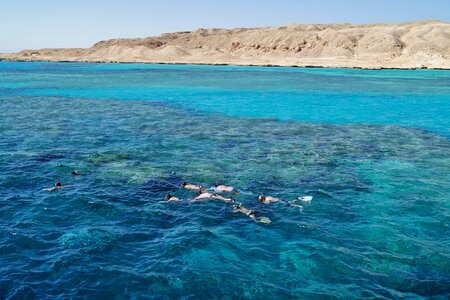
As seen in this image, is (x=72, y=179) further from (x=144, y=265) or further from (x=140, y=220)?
(x=144, y=265)

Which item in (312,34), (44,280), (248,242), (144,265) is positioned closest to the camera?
(44,280)

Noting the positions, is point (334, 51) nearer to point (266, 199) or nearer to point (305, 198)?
point (305, 198)

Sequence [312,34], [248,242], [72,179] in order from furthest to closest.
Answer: [312,34]
[72,179]
[248,242]

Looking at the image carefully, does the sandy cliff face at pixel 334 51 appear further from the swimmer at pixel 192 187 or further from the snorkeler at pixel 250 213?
the snorkeler at pixel 250 213

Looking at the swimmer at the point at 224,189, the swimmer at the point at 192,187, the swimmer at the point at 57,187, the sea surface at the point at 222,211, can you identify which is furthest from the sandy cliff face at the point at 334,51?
the swimmer at the point at 57,187

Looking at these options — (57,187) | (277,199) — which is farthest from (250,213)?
(57,187)

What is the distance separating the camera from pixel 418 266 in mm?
13914

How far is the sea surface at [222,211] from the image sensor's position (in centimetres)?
1304

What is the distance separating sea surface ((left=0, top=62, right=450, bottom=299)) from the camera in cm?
1304

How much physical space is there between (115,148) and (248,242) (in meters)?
16.0

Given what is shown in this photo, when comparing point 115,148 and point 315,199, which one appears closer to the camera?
point 315,199

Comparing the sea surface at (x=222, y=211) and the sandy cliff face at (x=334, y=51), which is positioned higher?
the sandy cliff face at (x=334, y=51)

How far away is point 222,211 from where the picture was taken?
723 inches

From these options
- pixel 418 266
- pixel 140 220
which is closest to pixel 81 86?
pixel 140 220
